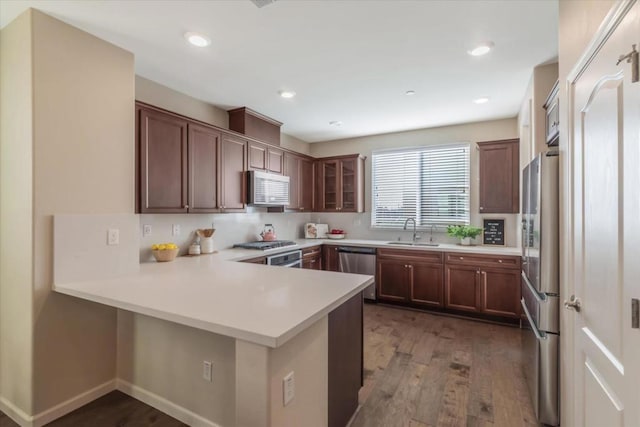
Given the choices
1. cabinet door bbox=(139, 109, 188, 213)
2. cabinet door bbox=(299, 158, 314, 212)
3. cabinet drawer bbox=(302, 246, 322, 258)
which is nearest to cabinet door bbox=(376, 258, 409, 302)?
cabinet drawer bbox=(302, 246, 322, 258)

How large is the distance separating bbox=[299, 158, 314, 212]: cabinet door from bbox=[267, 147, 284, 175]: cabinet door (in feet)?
1.84

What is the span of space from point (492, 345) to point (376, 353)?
4.10 ft

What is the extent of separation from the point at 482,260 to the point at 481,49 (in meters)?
2.42

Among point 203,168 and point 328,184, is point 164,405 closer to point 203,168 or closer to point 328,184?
point 203,168

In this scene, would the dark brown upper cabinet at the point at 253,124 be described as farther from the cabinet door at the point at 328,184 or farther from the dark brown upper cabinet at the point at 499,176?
the dark brown upper cabinet at the point at 499,176


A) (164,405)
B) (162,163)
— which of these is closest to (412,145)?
(162,163)

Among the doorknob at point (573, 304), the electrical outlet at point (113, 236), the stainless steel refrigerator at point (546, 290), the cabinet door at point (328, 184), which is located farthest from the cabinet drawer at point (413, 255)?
the electrical outlet at point (113, 236)

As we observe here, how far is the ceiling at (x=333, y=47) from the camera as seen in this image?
1940 millimetres

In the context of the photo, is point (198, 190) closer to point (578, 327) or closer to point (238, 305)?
point (238, 305)

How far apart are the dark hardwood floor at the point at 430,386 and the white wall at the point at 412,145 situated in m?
1.51

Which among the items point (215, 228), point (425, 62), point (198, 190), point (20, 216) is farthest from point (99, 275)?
point (425, 62)

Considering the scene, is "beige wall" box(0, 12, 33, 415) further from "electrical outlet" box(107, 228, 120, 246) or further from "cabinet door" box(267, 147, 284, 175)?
"cabinet door" box(267, 147, 284, 175)

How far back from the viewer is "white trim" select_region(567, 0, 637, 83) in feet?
3.39

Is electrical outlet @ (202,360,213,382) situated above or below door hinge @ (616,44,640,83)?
below
